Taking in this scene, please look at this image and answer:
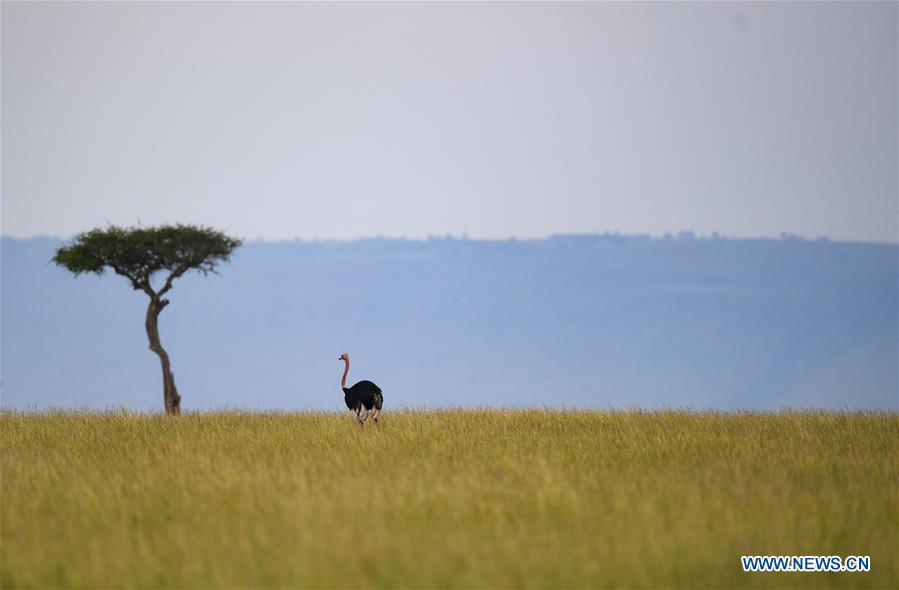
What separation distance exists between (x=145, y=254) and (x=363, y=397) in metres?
18.7

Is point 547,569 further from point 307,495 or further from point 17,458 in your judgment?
point 17,458

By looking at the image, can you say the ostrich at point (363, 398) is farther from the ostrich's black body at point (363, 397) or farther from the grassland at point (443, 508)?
the grassland at point (443, 508)

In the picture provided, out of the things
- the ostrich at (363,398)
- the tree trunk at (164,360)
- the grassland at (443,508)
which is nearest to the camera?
the grassland at (443,508)

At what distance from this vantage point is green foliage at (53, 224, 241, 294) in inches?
1435

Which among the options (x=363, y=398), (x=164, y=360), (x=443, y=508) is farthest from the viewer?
(x=164, y=360)

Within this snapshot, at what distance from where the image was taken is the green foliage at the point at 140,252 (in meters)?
36.4

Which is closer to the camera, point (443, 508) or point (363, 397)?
point (443, 508)

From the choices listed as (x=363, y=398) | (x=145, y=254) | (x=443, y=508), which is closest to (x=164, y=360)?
(x=145, y=254)

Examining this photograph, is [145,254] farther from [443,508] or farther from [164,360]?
[443,508]

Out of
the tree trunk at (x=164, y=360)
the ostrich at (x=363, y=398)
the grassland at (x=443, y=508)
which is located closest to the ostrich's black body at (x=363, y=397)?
the ostrich at (x=363, y=398)

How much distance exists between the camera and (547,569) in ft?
32.7

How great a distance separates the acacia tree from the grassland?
16.6 metres

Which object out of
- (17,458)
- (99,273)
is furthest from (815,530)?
(99,273)

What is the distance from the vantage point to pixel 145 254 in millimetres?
36625
